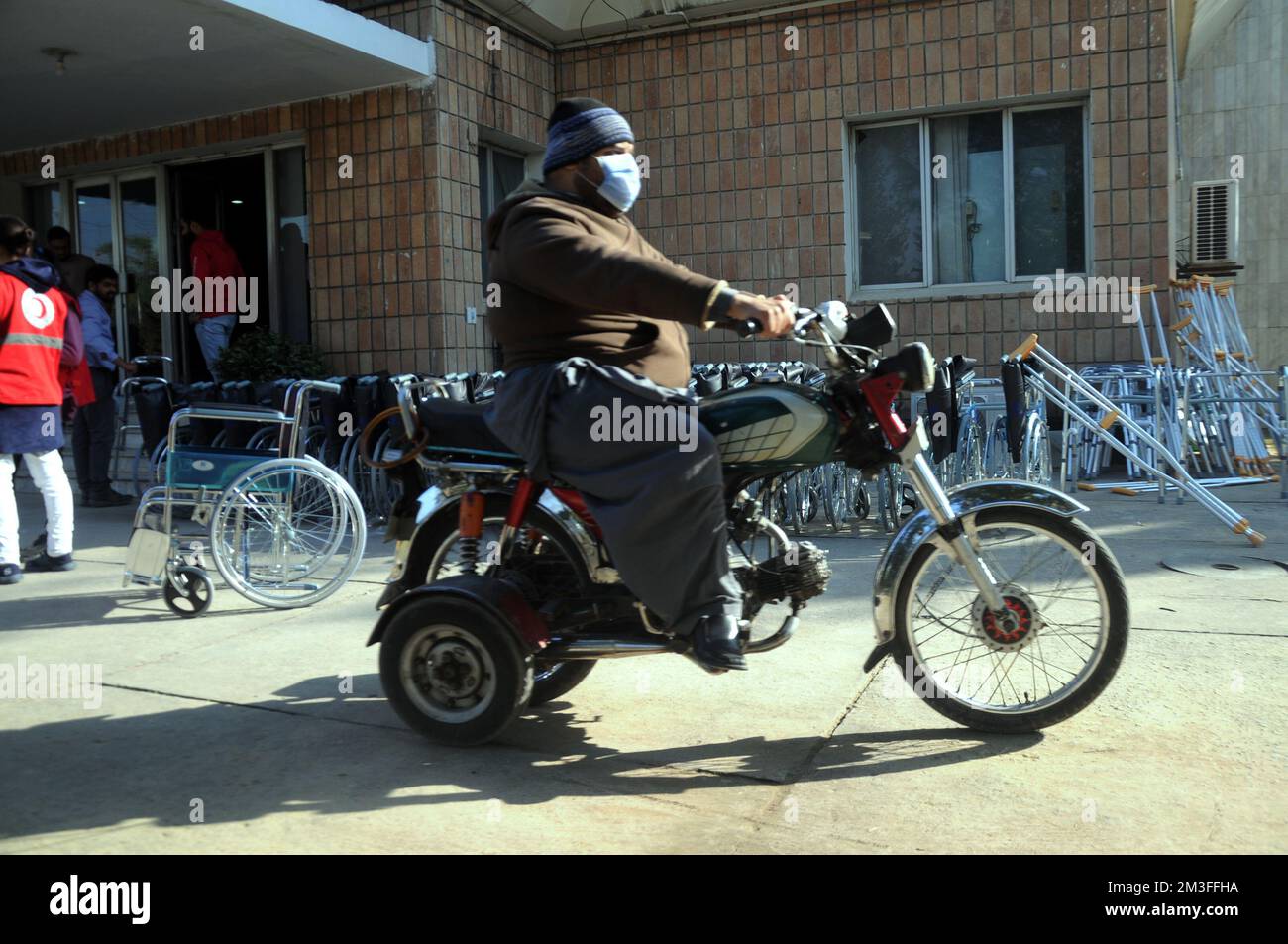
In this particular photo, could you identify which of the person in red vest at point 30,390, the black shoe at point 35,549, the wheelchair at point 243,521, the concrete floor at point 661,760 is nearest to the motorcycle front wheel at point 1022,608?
the concrete floor at point 661,760

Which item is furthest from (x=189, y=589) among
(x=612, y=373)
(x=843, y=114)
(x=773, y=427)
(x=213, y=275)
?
(x=843, y=114)

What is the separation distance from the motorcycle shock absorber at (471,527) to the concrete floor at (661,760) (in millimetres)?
566

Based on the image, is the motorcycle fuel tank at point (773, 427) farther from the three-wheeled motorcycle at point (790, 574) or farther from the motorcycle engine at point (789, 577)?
the motorcycle engine at point (789, 577)

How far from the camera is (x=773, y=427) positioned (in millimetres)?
3211

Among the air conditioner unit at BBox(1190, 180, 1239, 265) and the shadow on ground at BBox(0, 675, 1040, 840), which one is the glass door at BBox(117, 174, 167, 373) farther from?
the air conditioner unit at BBox(1190, 180, 1239, 265)

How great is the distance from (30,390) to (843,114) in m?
7.11

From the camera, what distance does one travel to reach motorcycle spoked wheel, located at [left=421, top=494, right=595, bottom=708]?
3529 millimetres

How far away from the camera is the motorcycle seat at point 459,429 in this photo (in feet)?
11.5

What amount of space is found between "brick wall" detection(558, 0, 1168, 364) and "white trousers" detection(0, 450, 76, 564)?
6053 millimetres

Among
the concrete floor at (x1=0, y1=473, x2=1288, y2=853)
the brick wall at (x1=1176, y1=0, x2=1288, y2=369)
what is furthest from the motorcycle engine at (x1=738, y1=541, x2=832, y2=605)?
the brick wall at (x1=1176, y1=0, x2=1288, y2=369)

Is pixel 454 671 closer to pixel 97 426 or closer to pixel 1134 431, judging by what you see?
pixel 1134 431

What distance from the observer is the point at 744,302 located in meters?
2.94

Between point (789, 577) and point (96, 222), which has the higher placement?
point (96, 222)

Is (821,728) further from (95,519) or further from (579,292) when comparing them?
(95,519)
